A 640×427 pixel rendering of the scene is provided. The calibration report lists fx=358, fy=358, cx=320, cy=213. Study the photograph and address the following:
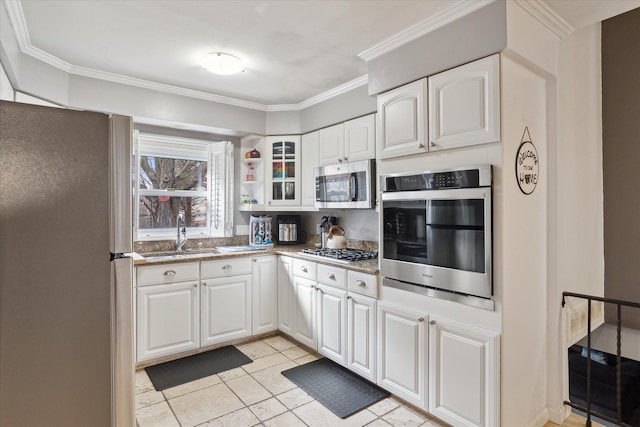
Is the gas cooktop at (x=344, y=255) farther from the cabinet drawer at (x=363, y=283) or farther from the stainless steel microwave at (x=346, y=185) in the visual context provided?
the stainless steel microwave at (x=346, y=185)

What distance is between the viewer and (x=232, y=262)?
11.3 ft

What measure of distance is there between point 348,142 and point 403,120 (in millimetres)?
946

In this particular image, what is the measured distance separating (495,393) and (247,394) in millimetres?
1664

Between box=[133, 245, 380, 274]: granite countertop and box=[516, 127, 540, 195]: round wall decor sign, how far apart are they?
1088 mm

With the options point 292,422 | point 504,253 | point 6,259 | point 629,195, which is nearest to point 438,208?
point 504,253

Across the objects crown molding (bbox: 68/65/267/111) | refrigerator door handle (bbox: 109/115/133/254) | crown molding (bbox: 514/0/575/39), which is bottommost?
Answer: refrigerator door handle (bbox: 109/115/133/254)

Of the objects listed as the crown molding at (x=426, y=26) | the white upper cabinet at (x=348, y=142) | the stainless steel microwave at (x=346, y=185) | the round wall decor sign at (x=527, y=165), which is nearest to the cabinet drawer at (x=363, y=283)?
the stainless steel microwave at (x=346, y=185)

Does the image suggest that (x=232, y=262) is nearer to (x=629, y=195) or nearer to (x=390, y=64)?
(x=390, y=64)

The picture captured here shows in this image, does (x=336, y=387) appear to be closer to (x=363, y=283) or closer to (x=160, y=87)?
(x=363, y=283)

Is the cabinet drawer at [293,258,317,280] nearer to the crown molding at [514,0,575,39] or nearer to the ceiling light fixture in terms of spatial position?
the ceiling light fixture

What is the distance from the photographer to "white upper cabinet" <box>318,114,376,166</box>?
306cm

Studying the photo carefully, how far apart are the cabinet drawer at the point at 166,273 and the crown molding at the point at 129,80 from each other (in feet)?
5.31

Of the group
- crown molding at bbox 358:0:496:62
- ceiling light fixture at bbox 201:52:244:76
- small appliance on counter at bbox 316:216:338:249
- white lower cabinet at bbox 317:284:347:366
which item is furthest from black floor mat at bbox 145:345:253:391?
crown molding at bbox 358:0:496:62

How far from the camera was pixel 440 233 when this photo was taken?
2162 millimetres
